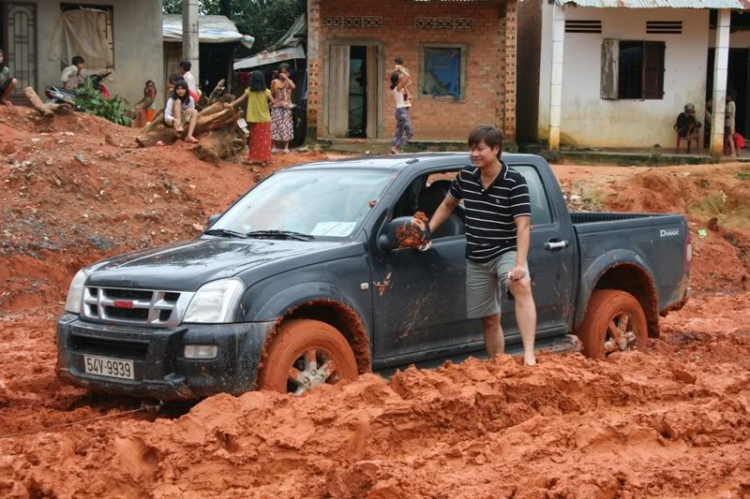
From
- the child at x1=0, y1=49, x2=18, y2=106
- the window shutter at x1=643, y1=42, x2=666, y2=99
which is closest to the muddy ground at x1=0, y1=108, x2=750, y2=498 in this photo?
the child at x1=0, y1=49, x2=18, y2=106

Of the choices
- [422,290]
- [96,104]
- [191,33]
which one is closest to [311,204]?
[422,290]

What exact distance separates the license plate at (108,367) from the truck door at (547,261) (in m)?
2.76

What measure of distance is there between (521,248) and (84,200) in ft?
27.0

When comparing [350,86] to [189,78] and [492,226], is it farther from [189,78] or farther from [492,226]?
[492,226]

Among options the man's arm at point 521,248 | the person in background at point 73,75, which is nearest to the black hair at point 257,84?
the person in background at point 73,75

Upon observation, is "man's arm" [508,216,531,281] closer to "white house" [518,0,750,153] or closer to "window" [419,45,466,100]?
"white house" [518,0,750,153]

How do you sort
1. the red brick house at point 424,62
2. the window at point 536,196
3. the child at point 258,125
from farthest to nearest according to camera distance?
1. the red brick house at point 424,62
2. the child at point 258,125
3. the window at point 536,196

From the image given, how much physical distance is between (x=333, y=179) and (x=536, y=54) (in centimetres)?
1883

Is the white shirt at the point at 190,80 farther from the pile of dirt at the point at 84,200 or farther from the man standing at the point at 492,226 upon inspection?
the man standing at the point at 492,226

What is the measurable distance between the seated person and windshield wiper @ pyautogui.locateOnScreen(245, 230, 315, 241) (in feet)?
62.0

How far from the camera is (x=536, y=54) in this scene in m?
25.5

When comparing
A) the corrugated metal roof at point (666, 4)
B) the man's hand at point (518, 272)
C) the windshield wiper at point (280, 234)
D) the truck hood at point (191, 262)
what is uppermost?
the corrugated metal roof at point (666, 4)

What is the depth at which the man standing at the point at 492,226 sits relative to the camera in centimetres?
709

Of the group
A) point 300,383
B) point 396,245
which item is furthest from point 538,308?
point 300,383
